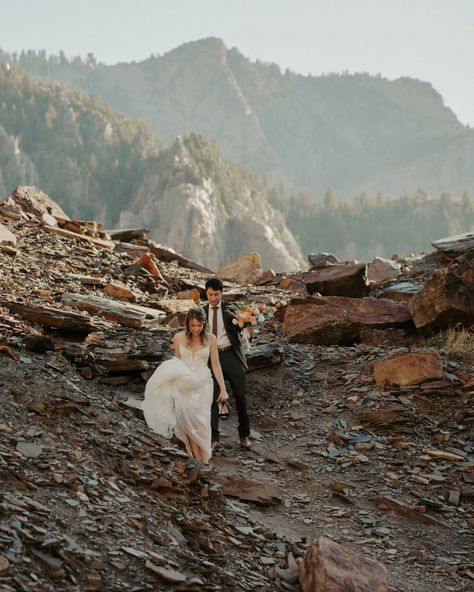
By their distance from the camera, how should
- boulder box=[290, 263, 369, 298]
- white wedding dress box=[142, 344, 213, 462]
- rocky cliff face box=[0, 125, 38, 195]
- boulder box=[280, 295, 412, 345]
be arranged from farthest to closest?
rocky cliff face box=[0, 125, 38, 195] → boulder box=[290, 263, 369, 298] → boulder box=[280, 295, 412, 345] → white wedding dress box=[142, 344, 213, 462]

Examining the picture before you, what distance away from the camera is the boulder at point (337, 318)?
14.1 meters

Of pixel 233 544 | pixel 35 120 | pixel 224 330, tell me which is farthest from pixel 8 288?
pixel 35 120

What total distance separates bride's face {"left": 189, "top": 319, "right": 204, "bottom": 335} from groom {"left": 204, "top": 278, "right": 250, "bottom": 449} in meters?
0.87

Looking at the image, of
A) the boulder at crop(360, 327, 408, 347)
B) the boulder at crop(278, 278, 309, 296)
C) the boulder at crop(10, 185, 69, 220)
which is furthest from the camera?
the boulder at crop(10, 185, 69, 220)

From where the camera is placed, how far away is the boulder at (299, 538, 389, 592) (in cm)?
581

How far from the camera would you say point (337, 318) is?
14234mm

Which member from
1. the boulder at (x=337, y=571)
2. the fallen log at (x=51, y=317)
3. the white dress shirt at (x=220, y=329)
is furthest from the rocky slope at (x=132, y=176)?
the boulder at (x=337, y=571)

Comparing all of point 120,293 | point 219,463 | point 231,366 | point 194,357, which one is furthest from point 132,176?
point 194,357

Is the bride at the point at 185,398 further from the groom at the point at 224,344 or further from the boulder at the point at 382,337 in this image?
the boulder at the point at 382,337

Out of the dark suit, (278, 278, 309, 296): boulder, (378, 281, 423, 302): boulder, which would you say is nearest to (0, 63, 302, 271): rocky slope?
(278, 278, 309, 296): boulder

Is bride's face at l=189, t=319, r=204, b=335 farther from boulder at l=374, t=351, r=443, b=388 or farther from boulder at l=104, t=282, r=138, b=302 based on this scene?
boulder at l=104, t=282, r=138, b=302

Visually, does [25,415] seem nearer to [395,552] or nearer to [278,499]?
[278,499]

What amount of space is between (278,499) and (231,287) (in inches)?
507

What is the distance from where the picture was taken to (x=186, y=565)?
221 inches
